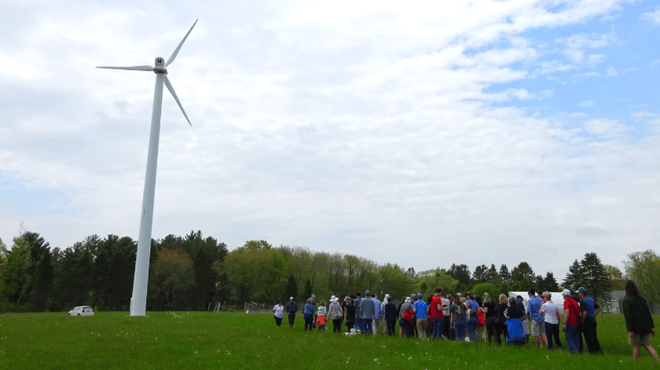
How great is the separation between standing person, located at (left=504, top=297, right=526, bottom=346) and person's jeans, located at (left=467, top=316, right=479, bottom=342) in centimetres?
243

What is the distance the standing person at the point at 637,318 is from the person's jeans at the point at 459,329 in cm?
691

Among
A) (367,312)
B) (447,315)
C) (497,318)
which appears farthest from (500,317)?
(367,312)

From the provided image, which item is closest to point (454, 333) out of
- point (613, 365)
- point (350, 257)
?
point (613, 365)

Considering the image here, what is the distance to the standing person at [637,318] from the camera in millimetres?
12031

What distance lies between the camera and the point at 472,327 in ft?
60.7

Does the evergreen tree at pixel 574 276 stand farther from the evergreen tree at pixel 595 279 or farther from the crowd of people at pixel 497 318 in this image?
the crowd of people at pixel 497 318

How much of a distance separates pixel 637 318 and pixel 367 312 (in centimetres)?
1125

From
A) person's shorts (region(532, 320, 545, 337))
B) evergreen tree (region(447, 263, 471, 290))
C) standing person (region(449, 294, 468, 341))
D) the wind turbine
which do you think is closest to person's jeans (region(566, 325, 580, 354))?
person's shorts (region(532, 320, 545, 337))

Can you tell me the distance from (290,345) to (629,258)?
75.9m

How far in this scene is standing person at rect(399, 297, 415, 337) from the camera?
1998 centimetres

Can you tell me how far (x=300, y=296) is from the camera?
92750 mm

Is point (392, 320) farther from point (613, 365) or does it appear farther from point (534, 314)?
point (613, 365)

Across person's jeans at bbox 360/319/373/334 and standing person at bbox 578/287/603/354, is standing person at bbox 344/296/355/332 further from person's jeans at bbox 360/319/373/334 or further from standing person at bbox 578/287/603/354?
standing person at bbox 578/287/603/354

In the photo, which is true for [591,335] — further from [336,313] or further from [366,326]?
[336,313]
